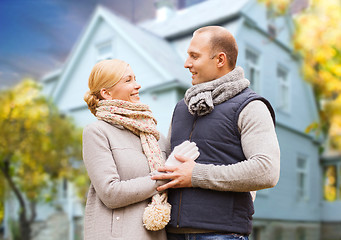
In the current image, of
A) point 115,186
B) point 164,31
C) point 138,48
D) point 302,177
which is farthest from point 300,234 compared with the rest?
point 115,186

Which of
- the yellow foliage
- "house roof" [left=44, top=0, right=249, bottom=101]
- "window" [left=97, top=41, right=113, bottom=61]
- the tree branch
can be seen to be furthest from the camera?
"window" [left=97, top=41, right=113, bottom=61]

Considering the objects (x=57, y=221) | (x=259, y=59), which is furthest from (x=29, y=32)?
(x=259, y=59)

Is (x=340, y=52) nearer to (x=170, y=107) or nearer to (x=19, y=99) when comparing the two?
(x=170, y=107)

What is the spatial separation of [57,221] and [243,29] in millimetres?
5411

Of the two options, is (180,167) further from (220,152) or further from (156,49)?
(156,49)

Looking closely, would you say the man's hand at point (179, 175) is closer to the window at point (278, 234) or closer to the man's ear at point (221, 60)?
the man's ear at point (221, 60)

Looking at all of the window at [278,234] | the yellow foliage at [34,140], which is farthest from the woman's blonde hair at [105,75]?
the window at [278,234]

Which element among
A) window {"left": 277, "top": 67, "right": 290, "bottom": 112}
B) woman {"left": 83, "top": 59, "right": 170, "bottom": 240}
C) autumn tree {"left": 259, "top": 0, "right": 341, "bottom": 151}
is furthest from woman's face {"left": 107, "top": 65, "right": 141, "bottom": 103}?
window {"left": 277, "top": 67, "right": 290, "bottom": 112}

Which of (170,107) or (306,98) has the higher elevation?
(306,98)

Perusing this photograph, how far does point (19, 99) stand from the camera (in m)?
8.12

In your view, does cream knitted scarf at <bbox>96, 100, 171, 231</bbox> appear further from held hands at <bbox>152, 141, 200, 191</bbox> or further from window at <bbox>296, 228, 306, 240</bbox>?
window at <bbox>296, 228, 306, 240</bbox>

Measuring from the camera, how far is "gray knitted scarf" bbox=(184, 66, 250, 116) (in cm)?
177

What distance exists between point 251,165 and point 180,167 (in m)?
0.28

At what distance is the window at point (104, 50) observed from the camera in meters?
8.48
